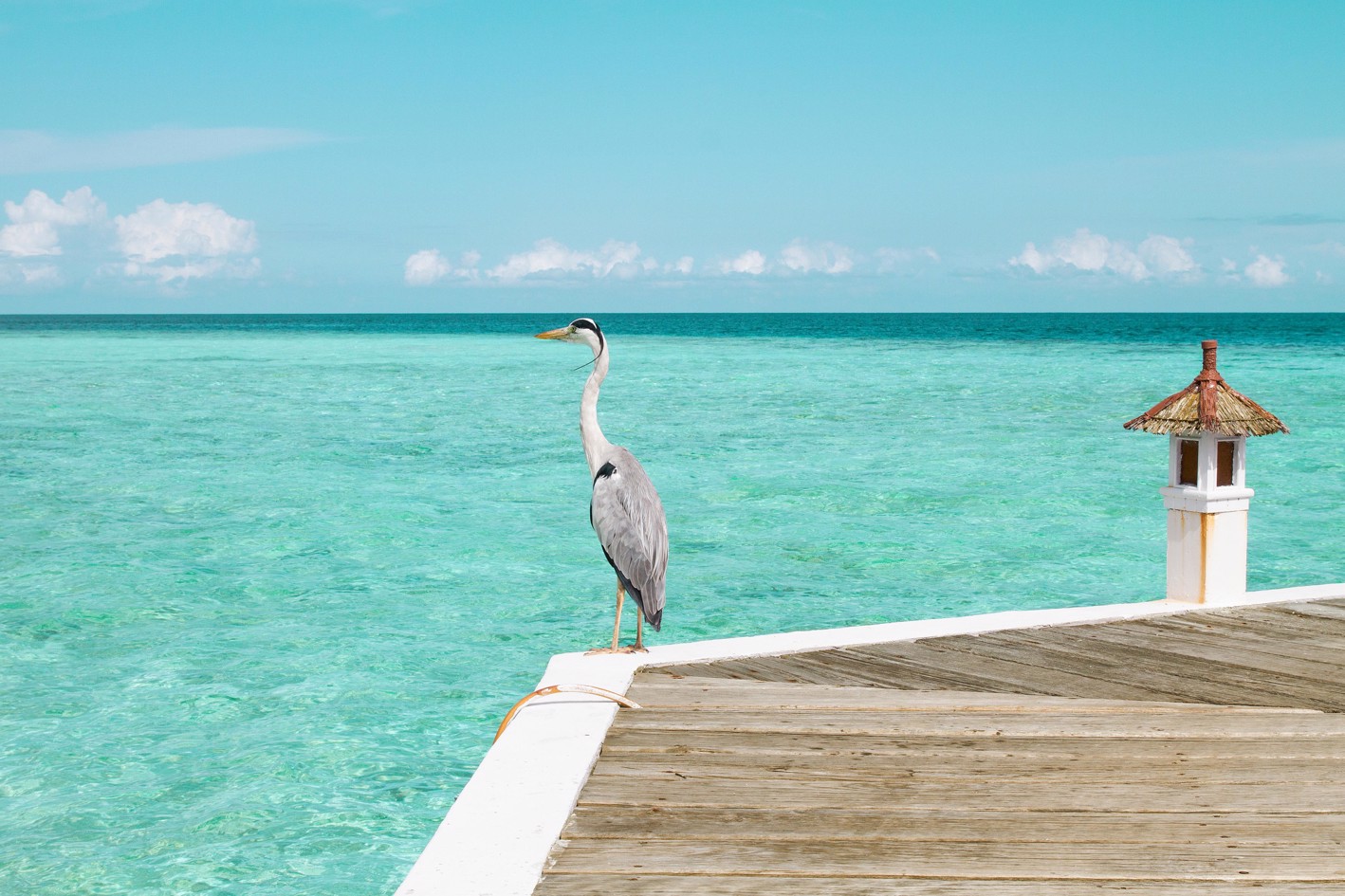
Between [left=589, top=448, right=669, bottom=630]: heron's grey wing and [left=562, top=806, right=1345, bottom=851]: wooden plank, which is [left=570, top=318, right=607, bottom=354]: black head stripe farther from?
[left=562, top=806, right=1345, bottom=851]: wooden plank

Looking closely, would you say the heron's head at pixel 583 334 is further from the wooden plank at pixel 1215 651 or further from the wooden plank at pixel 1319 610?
the wooden plank at pixel 1319 610

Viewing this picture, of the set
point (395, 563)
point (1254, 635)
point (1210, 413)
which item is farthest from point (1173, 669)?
point (395, 563)

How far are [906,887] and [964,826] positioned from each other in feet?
1.22

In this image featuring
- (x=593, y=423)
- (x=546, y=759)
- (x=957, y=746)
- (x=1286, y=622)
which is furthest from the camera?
(x=593, y=423)

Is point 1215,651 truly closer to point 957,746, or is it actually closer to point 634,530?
point 957,746

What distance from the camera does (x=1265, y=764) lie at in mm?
3066

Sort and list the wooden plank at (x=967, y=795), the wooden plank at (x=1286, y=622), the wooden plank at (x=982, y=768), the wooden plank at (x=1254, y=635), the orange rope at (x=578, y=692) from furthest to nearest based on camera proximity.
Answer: the wooden plank at (x=1286, y=622)
the wooden plank at (x=1254, y=635)
the orange rope at (x=578, y=692)
the wooden plank at (x=982, y=768)
the wooden plank at (x=967, y=795)

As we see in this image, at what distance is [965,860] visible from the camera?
2451mm

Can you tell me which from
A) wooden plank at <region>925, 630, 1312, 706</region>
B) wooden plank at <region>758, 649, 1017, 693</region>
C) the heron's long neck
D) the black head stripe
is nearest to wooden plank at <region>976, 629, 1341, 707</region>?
wooden plank at <region>925, 630, 1312, 706</region>

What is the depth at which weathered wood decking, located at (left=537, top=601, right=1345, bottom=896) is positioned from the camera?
2418 millimetres

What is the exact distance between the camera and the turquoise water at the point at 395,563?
19.4ft

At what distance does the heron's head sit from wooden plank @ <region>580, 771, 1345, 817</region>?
2.38 m

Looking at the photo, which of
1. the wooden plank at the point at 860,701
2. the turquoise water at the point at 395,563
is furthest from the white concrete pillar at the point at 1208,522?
the turquoise water at the point at 395,563

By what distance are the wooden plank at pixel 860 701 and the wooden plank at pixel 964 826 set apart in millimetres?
870
